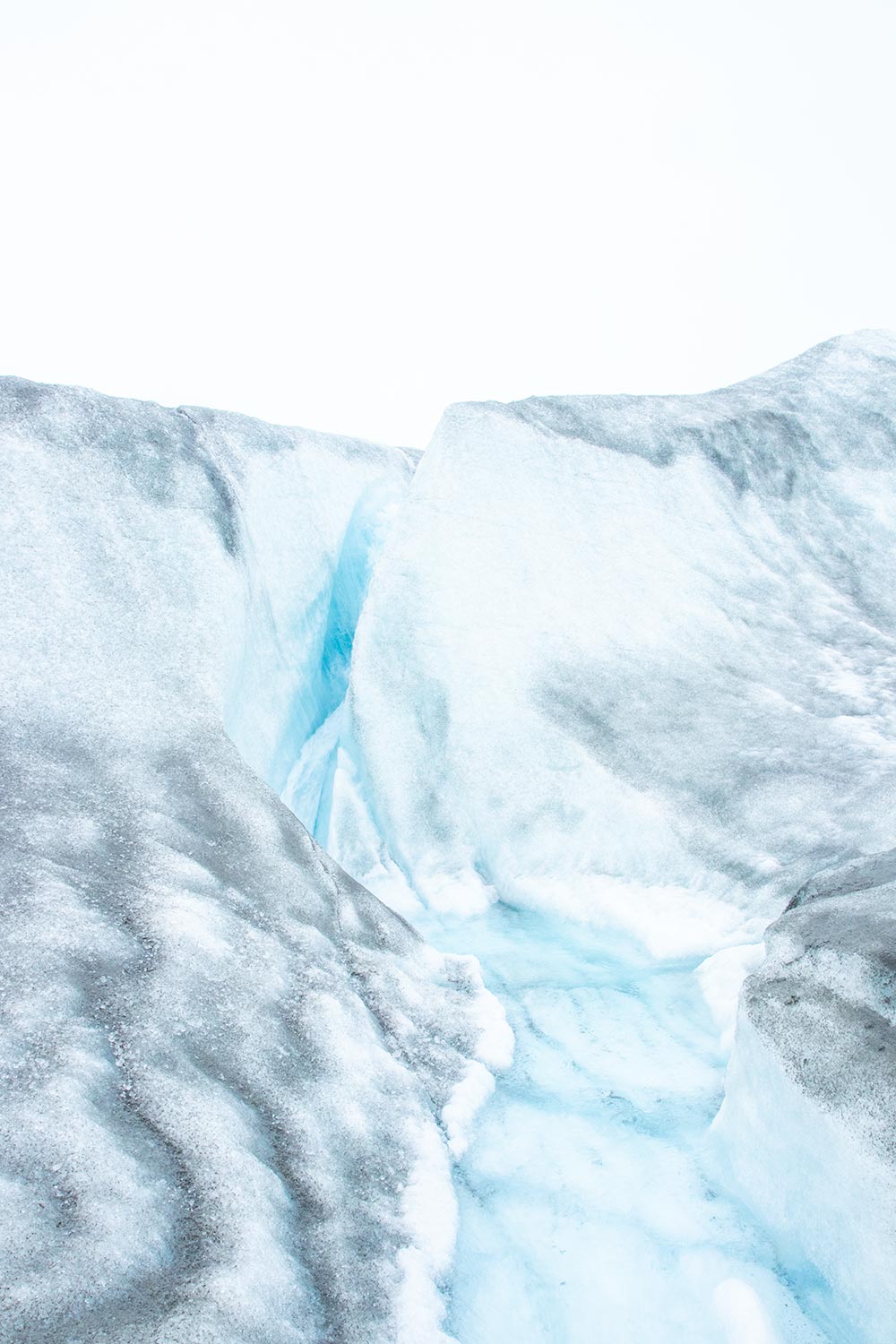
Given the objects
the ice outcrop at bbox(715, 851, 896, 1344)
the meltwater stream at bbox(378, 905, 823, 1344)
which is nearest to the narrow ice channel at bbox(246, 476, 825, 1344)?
the meltwater stream at bbox(378, 905, 823, 1344)

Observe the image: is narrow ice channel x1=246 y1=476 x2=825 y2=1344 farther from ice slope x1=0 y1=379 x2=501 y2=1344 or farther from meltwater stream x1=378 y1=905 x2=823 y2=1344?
ice slope x1=0 y1=379 x2=501 y2=1344

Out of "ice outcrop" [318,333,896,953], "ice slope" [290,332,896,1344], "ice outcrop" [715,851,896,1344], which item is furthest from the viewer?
"ice outcrop" [318,333,896,953]

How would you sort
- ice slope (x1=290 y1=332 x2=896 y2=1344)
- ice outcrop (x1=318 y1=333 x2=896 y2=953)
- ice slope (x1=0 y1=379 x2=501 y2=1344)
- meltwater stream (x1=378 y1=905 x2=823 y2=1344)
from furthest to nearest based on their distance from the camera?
ice outcrop (x1=318 y1=333 x2=896 y2=953), ice slope (x1=290 y1=332 x2=896 y2=1344), meltwater stream (x1=378 y1=905 x2=823 y2=1344), ice slope (x1=0 y1=379 x2=501 y2=1344)

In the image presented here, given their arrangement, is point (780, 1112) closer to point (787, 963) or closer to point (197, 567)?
point (787, 963)

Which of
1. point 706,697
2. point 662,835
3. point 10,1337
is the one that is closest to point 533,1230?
point 10,1337

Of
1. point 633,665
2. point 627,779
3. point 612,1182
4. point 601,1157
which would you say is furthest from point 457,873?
point 612,1182

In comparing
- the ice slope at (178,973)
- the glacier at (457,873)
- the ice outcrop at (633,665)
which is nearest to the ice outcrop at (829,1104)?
the glacier at (457,873)

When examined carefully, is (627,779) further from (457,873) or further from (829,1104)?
(829,1104)
